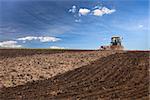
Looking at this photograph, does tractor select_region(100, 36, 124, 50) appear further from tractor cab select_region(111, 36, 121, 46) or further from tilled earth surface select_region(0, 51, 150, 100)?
tilled earth surface select_region(0, 51, 150, 100)

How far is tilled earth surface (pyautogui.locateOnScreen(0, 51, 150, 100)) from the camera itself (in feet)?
46.5

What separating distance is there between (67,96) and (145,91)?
3.38 metres

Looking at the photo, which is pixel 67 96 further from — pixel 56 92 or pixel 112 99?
pixel 112 99

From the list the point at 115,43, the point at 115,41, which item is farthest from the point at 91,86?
the point at 115,41

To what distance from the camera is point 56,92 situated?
15.5m

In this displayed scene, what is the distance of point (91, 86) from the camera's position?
16281 millimetres

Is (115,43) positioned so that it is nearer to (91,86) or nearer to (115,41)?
(115,41)

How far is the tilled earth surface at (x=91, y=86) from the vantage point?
14.2 meters

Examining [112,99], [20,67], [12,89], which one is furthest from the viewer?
[20,67]

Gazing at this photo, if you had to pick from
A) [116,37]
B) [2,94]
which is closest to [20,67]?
[2,94]

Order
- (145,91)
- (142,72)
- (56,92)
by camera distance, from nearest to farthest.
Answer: (145,91) < (56,92) < (142,72)

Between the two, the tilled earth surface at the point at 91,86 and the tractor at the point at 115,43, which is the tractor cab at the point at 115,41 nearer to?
the tractor at the point at 115,43

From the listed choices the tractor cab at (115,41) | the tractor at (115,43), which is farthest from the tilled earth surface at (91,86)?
the tractor cab at (115,41)

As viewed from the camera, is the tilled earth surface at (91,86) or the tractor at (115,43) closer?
the tilled earth surface at (91,86)
